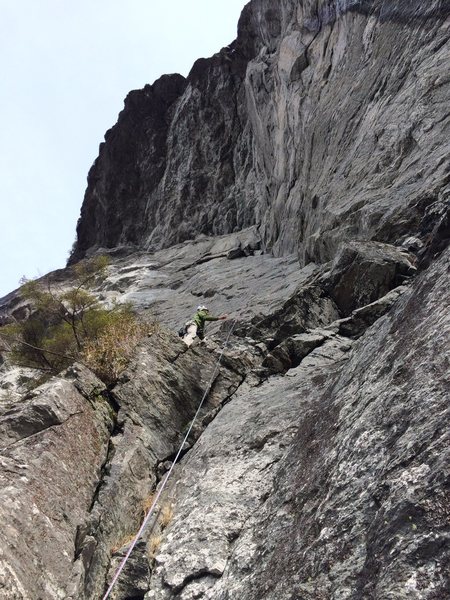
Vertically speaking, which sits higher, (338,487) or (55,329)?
(55,329)

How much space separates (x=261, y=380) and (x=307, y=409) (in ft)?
9.13

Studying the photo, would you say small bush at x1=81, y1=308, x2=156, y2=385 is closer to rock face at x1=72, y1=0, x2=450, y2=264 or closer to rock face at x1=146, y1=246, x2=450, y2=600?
rock face at x1=146, y1=246, x2=450, y2=600

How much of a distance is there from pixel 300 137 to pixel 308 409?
63.9ft

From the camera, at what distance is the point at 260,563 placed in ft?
16.7

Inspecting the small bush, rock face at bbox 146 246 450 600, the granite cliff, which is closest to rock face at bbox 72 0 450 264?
the granite cliff

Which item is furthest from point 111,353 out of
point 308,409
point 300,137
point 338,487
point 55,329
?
point 300,137

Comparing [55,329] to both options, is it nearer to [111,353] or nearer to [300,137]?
[111,353]

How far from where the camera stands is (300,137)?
25.0 m

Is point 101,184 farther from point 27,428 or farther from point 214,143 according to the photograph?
point 27,428

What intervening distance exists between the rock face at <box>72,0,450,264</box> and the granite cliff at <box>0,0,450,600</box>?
0.37 ft

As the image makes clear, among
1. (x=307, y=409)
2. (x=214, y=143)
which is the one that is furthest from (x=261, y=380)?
(x=214, y=143)

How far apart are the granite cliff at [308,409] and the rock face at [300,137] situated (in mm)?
113

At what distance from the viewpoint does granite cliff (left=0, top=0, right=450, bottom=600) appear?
4.49 metres

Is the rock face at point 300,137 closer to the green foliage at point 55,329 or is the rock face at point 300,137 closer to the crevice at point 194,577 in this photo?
the green foliage at point 55,329
